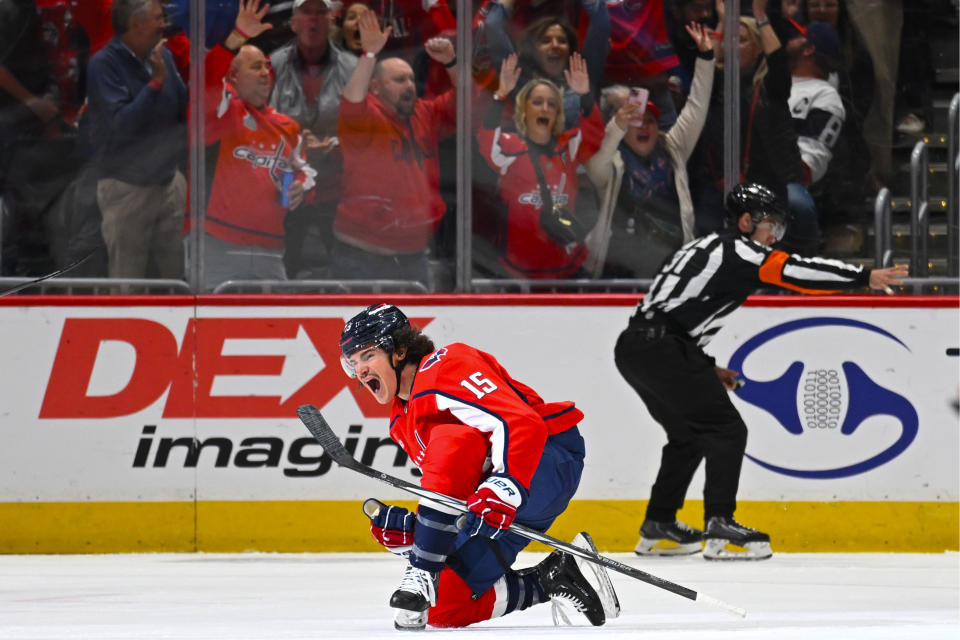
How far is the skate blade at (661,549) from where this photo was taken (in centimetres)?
587

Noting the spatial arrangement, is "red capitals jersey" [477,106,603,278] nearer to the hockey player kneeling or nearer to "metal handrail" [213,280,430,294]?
"metal handrail" [213,280,430,294]

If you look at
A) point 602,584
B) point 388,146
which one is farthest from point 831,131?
point 602,584

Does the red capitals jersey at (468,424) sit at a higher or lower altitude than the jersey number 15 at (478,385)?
lower

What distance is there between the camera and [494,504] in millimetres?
3277

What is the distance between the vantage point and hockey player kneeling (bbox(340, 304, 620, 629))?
336 centimetres

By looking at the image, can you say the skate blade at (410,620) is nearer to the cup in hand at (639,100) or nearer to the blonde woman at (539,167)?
the blonde woman at (539,167)

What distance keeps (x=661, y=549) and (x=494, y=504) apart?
9.14 feet

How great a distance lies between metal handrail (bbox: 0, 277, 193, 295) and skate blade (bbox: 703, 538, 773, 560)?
7.83 feet

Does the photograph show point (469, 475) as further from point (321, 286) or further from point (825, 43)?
point (825, 43)

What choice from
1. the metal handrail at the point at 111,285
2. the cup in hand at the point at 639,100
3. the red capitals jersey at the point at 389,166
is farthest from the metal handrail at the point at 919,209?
the metal handrail at the point at 111,285

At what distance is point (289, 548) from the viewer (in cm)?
603

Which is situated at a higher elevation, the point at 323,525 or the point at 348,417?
the point at 348,417

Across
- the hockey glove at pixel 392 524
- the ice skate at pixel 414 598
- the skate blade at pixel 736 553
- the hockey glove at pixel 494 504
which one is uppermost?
the hockey glove at pixel 494 504

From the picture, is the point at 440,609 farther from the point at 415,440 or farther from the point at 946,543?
the point at 946,543
